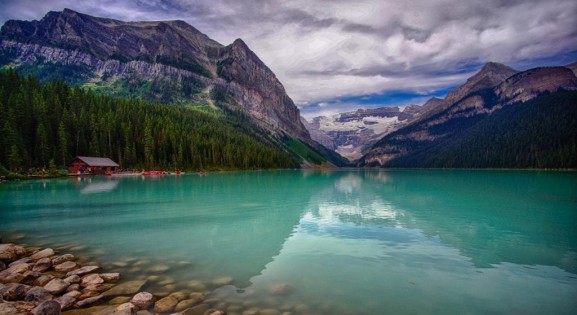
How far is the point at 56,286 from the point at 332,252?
15436mm

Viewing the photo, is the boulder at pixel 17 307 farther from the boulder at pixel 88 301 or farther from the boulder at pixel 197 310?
the boulder at pixel 197 310

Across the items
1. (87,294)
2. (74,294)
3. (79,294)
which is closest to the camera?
(74,294)

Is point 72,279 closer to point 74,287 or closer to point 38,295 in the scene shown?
point 74,287

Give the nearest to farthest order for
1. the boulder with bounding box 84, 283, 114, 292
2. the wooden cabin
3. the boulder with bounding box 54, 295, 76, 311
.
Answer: the boulder with bounding box 54, 295, 76, 311
the boulder with bounding box 84, 283, 114, 292
the wooden cabin

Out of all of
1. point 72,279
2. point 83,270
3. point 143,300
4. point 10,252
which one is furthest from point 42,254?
point 143,300

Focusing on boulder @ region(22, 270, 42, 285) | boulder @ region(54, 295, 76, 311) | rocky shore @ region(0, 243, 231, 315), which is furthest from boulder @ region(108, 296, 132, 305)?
boulder @ region(22, 270, 42, 285)

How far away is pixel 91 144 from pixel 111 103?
41.9m

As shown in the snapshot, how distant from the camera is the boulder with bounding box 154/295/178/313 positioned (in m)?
12.0

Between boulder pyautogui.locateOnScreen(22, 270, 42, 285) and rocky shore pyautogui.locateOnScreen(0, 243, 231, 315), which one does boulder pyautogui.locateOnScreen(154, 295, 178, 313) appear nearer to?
rocky shore pyautogui.locateOnScreen(0, 243, 231, 315)

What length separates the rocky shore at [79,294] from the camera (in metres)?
11.5

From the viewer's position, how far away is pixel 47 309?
10727 millimetres

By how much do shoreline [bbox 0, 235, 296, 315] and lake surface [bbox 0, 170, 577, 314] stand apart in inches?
8.0

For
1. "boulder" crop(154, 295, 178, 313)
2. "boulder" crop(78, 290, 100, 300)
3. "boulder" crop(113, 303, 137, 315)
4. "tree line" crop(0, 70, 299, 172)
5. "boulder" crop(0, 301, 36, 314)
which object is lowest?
"boulder" crop(154, 295, 178, 313)

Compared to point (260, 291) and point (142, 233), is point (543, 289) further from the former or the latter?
point (142, 233)
